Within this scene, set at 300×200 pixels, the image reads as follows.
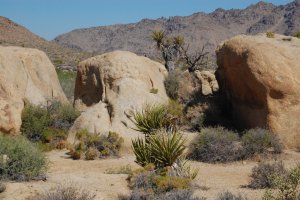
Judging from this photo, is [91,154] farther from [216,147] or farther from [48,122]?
[216,147]

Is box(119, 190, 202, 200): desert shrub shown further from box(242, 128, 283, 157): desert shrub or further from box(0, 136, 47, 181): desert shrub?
box(242, 128, 283, 157): desert shrub

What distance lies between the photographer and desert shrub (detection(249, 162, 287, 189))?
448 inches

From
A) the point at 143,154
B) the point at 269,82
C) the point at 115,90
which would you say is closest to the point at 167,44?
the point at 115,90

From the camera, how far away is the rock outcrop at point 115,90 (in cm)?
1800

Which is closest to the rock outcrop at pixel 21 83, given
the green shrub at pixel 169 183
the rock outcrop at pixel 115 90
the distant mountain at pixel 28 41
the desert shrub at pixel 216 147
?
the rock outcrop at pixel 115 90

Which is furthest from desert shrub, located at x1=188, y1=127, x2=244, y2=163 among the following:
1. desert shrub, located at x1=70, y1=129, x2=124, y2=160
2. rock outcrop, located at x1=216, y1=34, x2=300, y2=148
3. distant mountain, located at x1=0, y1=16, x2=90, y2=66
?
distant mountain, located at x1=0, y1=16, x2=90, y2=66

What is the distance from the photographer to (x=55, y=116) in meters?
19.5

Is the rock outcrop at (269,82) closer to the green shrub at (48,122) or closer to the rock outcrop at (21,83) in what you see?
the green shrub at (48,122)

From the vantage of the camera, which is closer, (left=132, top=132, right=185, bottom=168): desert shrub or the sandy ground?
the sandy ground

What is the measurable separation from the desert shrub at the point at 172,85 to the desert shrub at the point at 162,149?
28.9 feet

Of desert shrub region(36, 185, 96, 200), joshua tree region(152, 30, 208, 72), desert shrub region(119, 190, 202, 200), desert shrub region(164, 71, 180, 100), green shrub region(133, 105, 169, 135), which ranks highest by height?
joshua tree region(152, 30, 208, 72)

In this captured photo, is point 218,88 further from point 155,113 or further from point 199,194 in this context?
point 199,194

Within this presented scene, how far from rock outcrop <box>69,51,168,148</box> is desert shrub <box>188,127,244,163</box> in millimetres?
2643

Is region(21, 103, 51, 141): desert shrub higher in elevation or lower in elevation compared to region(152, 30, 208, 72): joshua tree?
lower
